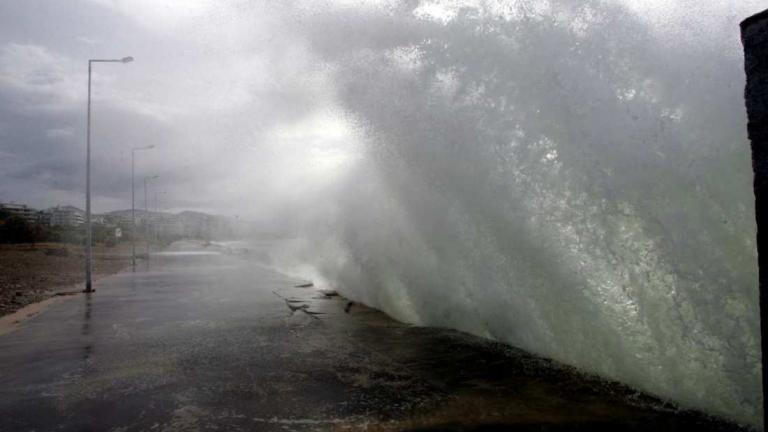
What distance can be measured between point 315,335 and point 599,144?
246 inches

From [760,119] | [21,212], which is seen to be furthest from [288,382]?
[21,212]

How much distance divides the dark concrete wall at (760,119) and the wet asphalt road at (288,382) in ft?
8.71

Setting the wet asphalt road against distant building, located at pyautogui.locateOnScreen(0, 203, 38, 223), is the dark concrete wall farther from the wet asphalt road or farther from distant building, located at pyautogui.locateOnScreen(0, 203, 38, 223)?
distant building, located at pyautogui.locateOnScreen(0, 203, 38, 223)

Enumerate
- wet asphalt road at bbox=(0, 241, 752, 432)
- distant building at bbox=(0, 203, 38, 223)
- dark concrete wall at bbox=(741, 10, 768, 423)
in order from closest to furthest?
dark concrete wall at bbox=(741, 10, 768, 423) → wet asphalt road at bbox=(0, 241, 752, 432) → distant building at bbox=(0, 203, 38, 223)

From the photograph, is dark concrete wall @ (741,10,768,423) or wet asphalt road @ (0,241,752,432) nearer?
dark concrete wall @ (741,10,768,423)

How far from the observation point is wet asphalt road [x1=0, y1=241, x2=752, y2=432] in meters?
5.49

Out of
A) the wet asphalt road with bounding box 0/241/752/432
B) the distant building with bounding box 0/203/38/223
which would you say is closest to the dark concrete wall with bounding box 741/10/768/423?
the wet asphalt road with bounding box 0/241/752/432

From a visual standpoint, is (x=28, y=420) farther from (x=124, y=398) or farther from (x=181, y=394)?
(x=181, y=394)

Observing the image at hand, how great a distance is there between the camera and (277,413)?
5.77 meters

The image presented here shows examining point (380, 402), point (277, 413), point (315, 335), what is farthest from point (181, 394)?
point (315, 335)

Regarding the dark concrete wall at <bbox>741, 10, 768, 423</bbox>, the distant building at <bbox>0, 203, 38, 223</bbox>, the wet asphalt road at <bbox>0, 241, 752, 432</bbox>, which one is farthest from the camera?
the distant building at <bbox>0, 203, 38, 223</bbox>

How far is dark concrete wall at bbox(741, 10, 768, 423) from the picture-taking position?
319 cm

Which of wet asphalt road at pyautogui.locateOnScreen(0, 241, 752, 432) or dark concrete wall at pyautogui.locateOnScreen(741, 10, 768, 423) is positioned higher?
dark concrete wall at pyautogui.locateOnScreen(741, 10, 768, 423)

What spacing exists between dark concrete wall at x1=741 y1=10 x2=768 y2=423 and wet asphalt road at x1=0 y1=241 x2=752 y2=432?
2.65 meters
